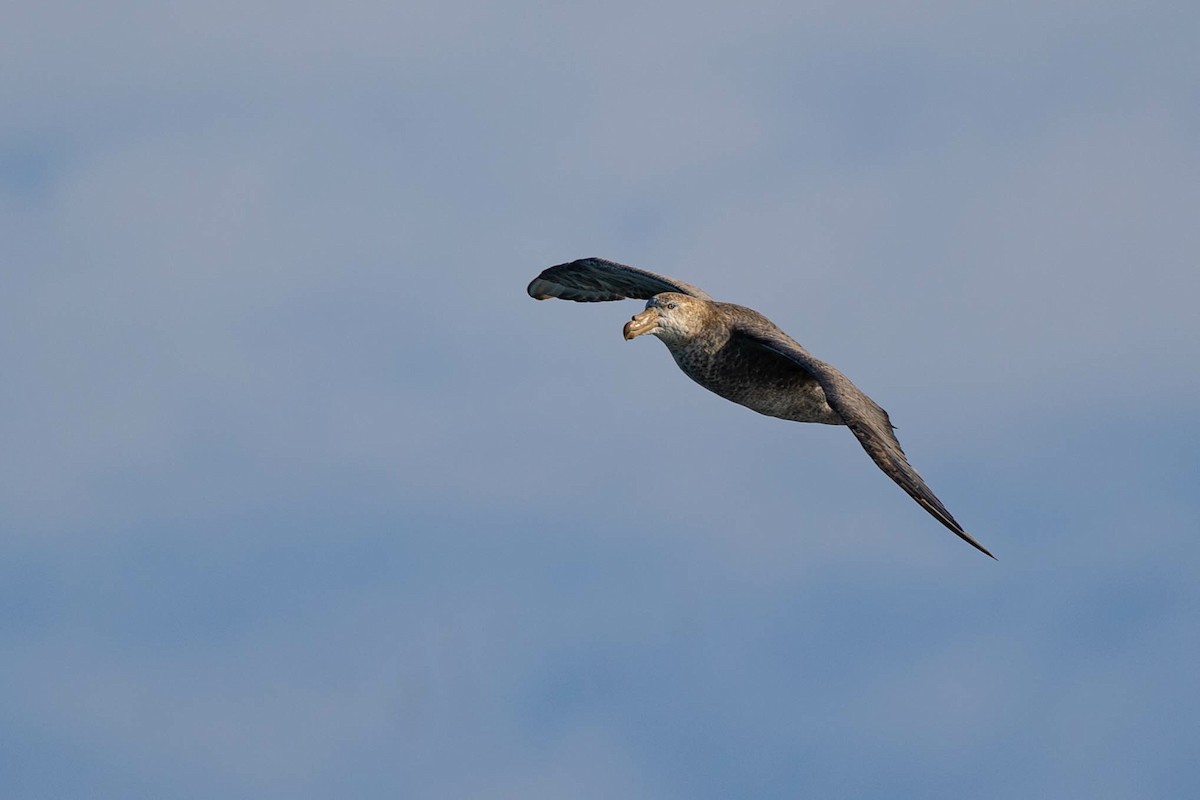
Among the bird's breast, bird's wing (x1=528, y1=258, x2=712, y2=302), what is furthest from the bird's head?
bird's wing (x1=528, y1=258, x2=712, y2=302)

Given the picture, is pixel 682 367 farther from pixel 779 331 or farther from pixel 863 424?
pixel 863 424

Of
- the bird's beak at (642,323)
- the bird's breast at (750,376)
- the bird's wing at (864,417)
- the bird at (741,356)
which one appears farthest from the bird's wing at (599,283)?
the bird's wing at (864,417)

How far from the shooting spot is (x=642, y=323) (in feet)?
70.5

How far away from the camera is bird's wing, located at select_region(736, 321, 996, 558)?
1780 centimetres

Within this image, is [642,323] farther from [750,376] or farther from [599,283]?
[599,283]

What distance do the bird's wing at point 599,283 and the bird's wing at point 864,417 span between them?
5.38 feet

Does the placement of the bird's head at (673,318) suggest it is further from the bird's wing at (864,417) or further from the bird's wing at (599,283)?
the bird's wing at (599,283)

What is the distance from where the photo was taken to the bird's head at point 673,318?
21.7 m

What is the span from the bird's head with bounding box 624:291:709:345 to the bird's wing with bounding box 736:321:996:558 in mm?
566

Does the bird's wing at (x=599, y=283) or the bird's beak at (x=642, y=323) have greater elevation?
the bird's wing at (x=599, y=283)

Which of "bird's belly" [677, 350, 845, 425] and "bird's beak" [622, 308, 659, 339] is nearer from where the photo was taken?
"bird's beak" [622, 308, 659, 339]

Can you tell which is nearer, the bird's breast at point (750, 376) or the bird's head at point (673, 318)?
the bird's head at point (673, 318)

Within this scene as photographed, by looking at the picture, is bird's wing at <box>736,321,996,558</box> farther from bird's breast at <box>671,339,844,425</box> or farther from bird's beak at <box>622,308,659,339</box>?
bird's beak at <box>622,308,659,339</box>

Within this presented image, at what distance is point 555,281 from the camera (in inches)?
985
